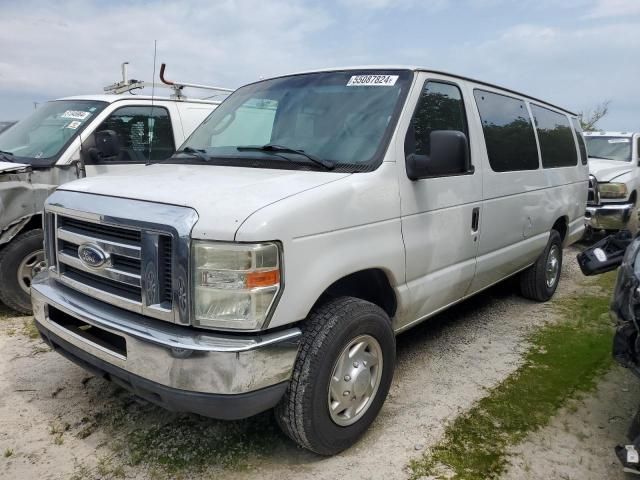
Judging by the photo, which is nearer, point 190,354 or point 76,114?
point 190,354

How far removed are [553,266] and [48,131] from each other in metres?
5.46

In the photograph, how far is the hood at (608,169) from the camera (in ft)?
28.2

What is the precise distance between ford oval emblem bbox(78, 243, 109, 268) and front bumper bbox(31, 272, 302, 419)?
0.80 ft

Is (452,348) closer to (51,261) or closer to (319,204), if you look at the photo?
(319,204)

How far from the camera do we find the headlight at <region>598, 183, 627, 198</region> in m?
8.38

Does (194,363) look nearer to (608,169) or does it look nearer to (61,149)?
(61,149)

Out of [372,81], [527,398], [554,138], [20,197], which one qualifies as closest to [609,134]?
[554,138]

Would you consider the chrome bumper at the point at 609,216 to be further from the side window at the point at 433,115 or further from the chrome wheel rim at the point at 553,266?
the side window at the point at 433,115

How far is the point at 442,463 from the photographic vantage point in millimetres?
2803

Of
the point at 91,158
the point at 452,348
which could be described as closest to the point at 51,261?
the point at 91,158

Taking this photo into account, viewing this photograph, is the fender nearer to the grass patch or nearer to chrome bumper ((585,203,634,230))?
the grass patch

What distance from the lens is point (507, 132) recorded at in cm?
439

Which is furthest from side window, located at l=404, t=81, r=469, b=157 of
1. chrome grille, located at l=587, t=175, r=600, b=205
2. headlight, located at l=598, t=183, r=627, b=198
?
headlight, located at l=598, t=183, r=627, b=198

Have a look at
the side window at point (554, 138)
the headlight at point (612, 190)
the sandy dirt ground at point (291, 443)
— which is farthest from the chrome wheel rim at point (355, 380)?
the headlight at point (612, 190)
